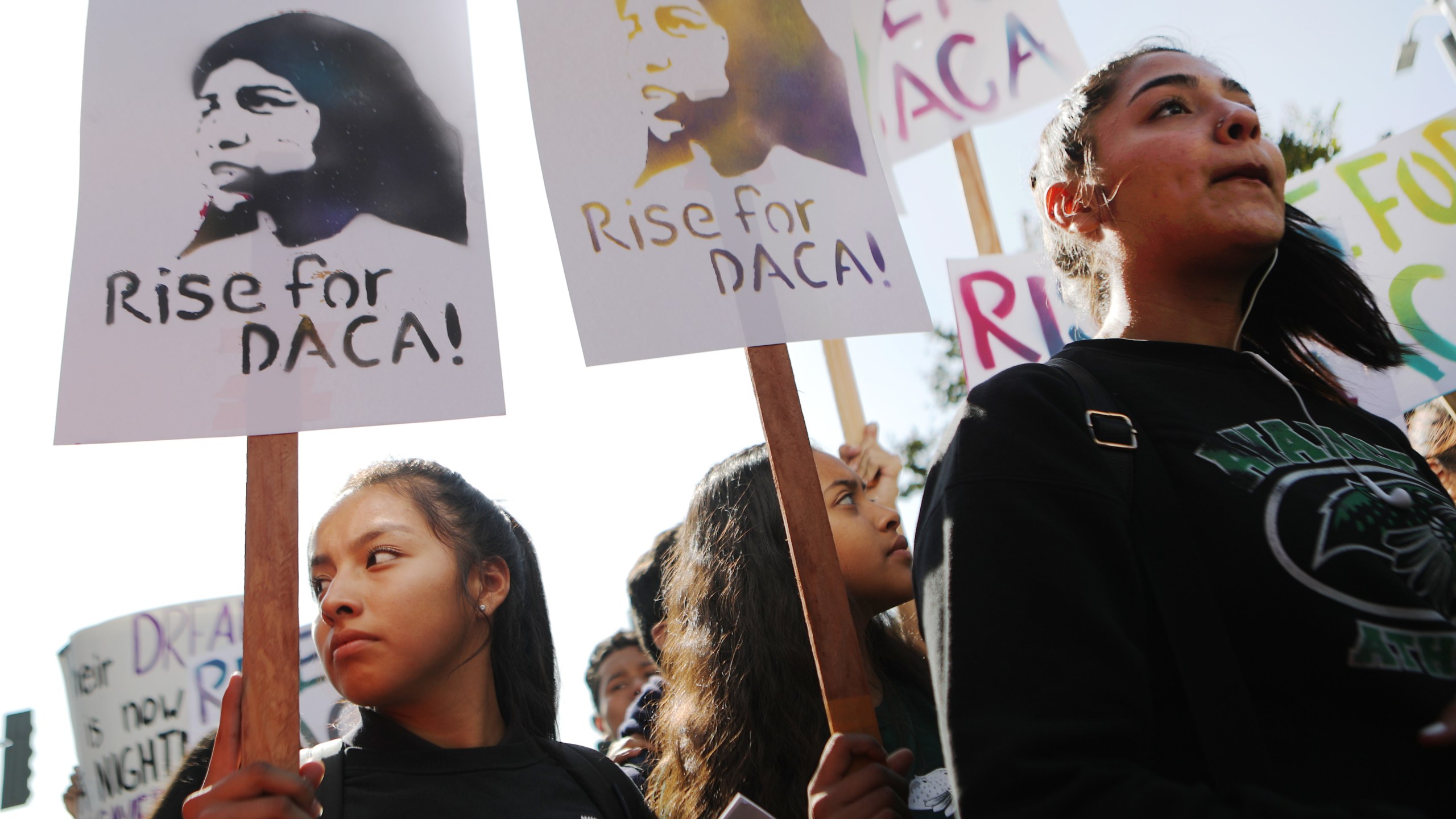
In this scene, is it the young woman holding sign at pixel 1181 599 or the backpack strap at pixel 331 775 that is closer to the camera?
the young woman holding sign at pixel 1181 599

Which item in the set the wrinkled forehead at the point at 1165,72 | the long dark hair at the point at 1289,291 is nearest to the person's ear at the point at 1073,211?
the long dark hair at the point at 1289,291

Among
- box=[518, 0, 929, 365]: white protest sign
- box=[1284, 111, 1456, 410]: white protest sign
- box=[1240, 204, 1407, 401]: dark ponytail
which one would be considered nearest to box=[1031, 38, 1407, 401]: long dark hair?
box=[1240, 204, 1407, 401]: dark ponytail

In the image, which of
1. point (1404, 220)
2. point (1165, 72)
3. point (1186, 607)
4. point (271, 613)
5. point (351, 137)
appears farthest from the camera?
point (1404, 220)

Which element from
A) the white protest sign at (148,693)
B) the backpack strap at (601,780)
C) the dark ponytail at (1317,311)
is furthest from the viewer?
the white protest sign at (148,693)

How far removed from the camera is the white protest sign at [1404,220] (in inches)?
109

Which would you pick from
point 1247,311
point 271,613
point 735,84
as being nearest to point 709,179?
point 735,84

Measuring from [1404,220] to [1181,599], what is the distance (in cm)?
259

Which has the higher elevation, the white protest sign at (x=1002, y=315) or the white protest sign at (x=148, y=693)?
the white protest sign at (x=1002, y=315)

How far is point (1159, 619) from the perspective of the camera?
982 mm

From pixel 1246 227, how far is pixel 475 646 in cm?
159

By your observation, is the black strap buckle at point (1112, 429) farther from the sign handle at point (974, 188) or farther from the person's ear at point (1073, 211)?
the sign handle at point (974, 188)

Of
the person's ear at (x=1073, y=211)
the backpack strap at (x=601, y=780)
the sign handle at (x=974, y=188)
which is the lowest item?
the backpack strap at (x=601, y=780)

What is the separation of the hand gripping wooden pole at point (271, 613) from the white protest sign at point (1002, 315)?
216cm

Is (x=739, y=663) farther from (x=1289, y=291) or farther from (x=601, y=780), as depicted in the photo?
(x=1289, y=291)
